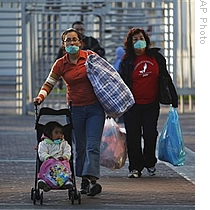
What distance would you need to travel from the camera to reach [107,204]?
9.18 meters

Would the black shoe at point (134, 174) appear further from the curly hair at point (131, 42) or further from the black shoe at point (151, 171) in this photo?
the curly hair at point (131, 42)

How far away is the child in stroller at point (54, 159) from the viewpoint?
29.7 ft

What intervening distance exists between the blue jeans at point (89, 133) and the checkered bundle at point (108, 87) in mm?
135

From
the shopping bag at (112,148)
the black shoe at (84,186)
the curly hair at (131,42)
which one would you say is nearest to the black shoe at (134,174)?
the shopping bag at (112,148)

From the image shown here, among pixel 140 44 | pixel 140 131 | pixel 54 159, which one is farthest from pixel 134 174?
pixel 54 159

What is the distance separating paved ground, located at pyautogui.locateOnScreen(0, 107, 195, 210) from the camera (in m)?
9.17

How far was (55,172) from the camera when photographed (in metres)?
9.06

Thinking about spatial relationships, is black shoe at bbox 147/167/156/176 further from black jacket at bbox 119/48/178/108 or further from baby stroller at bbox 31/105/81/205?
baby stroller at bbox 31/105/81/205

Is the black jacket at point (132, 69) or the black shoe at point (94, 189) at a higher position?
the black jacket at point (132, 69)

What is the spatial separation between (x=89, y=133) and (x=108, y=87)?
533 mm

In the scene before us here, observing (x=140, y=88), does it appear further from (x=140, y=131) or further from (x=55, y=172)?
(x=55, y=172)

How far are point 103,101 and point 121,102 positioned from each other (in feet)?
0.79

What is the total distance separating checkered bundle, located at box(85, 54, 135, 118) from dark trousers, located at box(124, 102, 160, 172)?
5.46ft
